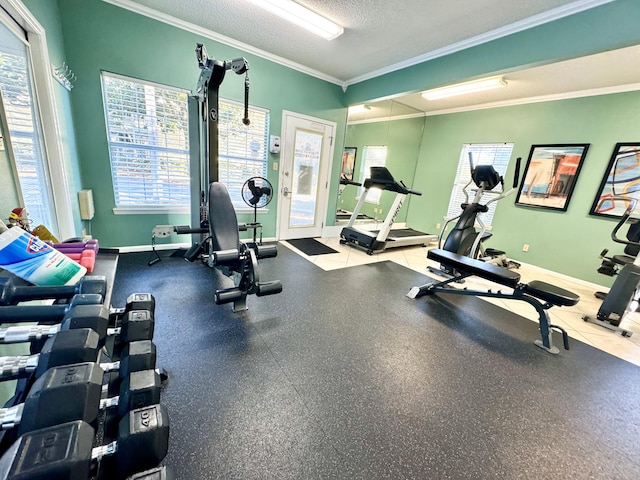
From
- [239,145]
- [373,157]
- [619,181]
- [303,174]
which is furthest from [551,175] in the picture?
[239,145]

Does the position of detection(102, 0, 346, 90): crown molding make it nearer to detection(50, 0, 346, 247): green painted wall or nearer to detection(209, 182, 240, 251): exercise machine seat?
detection(50, 0, 346, 247): green painted wall

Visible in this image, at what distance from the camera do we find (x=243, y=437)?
1269 mm

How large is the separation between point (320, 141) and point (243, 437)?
14.3ft

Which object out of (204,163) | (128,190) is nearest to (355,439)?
(204,163)

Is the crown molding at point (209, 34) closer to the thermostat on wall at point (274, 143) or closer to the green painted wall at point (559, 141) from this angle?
the thermostat on wall at point (274, 143)

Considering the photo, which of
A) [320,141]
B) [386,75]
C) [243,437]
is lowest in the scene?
[243,437]

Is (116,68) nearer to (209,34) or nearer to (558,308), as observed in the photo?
(209,34)

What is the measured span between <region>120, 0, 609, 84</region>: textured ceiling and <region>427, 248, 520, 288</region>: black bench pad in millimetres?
2258

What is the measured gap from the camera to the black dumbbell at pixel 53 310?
1.99 feet

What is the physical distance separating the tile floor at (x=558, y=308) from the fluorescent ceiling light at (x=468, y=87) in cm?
269

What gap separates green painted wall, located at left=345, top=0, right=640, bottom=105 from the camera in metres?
1.92

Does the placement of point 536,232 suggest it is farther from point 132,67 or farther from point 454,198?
point 132,67

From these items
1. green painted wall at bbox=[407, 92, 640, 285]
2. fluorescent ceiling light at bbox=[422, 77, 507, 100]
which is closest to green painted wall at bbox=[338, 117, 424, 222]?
green painted wall at bbox=[407, 92, 640, 285]

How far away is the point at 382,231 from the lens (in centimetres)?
434
